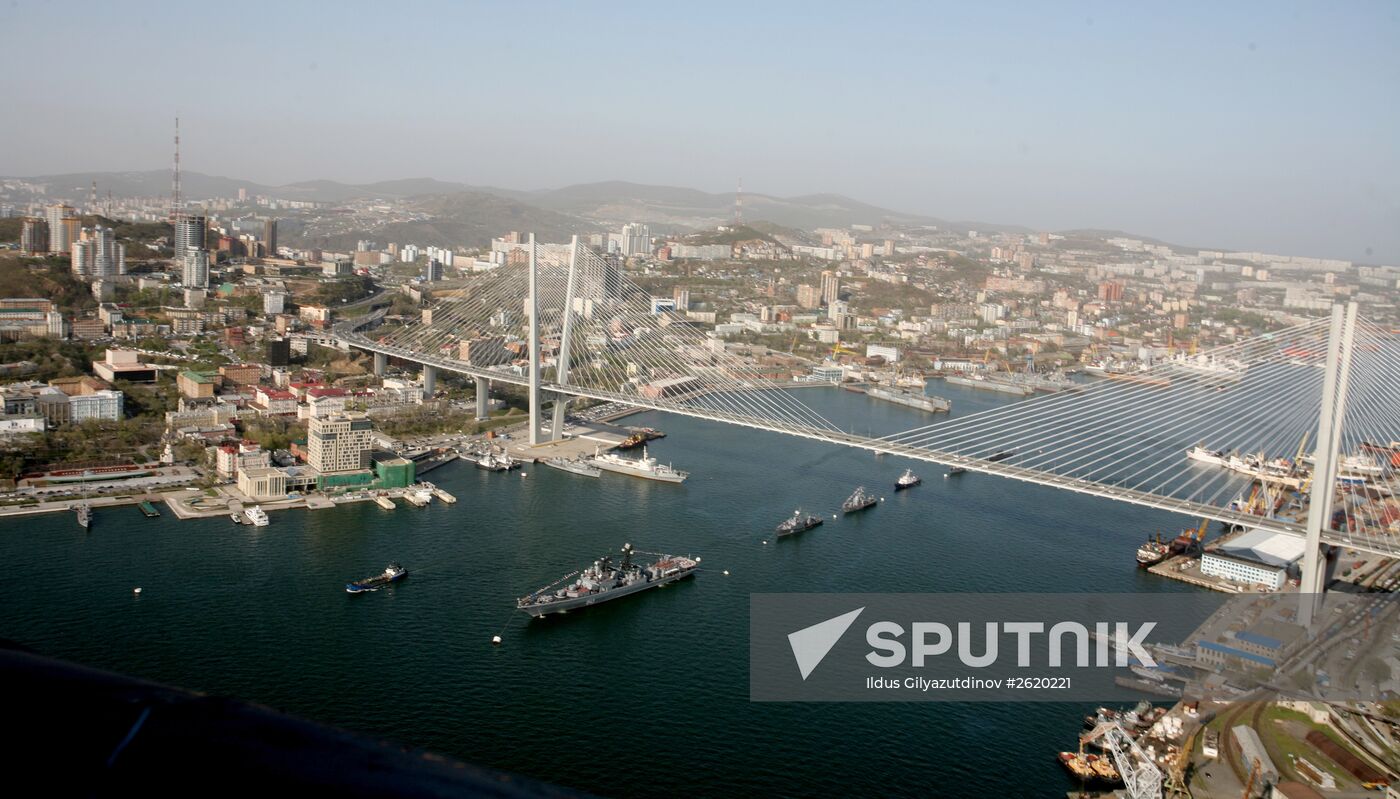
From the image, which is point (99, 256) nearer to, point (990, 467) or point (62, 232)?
point (62, 232)

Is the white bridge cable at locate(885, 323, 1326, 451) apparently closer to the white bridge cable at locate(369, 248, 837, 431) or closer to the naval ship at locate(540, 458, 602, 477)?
the white bridge cable at locate(369, 248, 837, 431)

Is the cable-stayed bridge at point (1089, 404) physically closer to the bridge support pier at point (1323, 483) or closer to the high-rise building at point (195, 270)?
the bridge support pier at point (1323, 483)

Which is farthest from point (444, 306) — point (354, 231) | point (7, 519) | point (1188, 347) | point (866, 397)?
point (354, 231)

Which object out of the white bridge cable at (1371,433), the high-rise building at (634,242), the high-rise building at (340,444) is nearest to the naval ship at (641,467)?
the high-rise building at (340,444)

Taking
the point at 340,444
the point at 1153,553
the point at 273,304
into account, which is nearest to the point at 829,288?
the point at 273,304

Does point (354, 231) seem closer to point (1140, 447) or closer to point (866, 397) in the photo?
point (866, 397)
